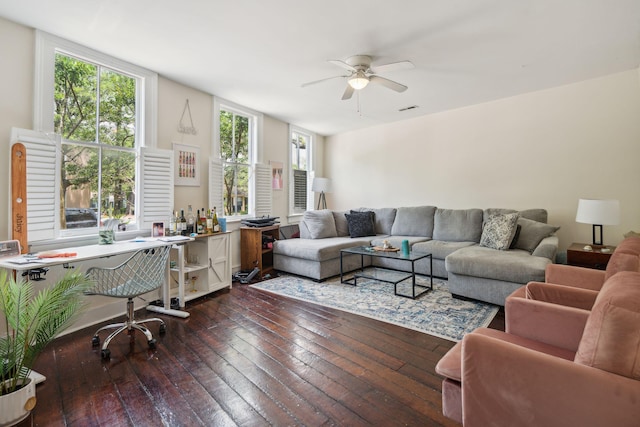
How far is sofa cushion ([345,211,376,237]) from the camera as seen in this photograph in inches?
203

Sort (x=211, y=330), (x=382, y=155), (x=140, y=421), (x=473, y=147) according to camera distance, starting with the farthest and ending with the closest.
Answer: (x=382, y=155)
(x=473, y=147)
(x=211, y=330)
(x=140, y=421)

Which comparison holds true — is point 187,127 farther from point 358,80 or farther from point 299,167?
point 299,167

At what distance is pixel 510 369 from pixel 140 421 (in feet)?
5.77

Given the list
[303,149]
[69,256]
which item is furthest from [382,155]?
[69,256]

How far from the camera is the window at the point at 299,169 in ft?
19.2

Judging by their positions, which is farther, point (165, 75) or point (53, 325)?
point (165, 75)

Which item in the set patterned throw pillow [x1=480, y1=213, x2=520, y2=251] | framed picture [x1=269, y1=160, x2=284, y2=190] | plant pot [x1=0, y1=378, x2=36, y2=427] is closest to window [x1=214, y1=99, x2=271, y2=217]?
framed picture [x1=269, y1=160, x2=284, y2=190]

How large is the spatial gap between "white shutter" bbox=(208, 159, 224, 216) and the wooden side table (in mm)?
4293

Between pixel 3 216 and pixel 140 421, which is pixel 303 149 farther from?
pixel 140 421

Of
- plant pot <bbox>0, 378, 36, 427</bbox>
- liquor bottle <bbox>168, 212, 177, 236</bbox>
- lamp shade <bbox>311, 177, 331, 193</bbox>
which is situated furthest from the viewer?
lamp shade <bbox>311, 177, 331, 193</bbox>

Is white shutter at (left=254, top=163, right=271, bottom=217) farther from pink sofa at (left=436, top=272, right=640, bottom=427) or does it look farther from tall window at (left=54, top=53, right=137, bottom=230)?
pink sofa at (left=436, top=272, right=640, bottom=427)

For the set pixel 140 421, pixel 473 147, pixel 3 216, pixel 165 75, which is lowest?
pixel 140 421

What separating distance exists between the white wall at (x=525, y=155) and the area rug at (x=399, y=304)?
5.90 feet

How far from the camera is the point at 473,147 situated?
15.8ft
